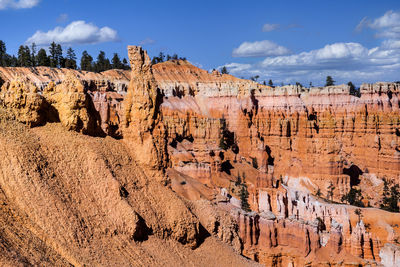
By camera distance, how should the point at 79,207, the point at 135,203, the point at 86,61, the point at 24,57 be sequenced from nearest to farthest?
1. the point at 79,207
2. the point at 135,203
3. the point at 24,57
4. the point at 86,61

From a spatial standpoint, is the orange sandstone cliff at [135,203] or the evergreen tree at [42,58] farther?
the evergreen tree at [42,58]

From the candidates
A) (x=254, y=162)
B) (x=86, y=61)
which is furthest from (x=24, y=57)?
(x=254, y=162)

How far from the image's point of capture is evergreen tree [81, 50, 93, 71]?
89613 mm

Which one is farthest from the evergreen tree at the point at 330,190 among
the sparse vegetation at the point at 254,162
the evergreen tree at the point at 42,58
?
the evergreen tree at the point at 42,58

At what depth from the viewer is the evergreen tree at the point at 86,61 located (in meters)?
89.6

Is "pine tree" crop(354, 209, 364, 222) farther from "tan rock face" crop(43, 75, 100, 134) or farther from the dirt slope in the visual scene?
"tan rock face" crop(43, 75, 100, 134)

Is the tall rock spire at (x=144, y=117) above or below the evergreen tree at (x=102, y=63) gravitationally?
below

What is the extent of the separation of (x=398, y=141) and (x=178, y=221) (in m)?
46.7

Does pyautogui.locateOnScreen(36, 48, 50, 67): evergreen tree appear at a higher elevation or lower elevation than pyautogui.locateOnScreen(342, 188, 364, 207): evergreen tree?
higher

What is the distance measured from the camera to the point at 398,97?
57.2 meters

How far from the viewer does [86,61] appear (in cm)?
9162

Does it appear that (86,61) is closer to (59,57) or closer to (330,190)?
(59,57)

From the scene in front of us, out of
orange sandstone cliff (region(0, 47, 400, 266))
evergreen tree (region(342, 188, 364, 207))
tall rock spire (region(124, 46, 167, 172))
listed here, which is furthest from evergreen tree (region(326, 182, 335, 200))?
tall rock spire (region(124, 46, 167, 172))

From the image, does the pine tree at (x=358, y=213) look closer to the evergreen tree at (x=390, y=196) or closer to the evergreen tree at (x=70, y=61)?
the evergreen tree at (x=390, y=196)
